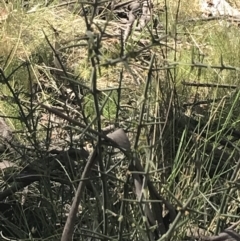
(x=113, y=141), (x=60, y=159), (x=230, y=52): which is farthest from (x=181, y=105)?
(x=230, y=52)

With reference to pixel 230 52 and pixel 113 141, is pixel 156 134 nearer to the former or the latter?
pixel 113 141

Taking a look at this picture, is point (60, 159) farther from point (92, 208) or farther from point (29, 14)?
point (29, 14)

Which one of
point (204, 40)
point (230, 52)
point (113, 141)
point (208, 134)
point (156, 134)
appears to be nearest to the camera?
point (113, 141)

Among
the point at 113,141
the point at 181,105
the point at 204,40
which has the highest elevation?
the point at 113,141

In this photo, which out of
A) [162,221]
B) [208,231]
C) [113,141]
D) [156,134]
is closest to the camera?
[113,141]

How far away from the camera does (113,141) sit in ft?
4.56

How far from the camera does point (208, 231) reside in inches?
71.6

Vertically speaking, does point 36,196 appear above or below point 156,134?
below

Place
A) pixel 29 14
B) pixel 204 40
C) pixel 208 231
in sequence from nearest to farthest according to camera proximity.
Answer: pixel 208 231 → pixel 204 40 → pixel 29 14

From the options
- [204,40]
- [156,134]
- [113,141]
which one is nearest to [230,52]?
[204,40]

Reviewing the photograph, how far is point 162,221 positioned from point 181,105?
24.5 inches

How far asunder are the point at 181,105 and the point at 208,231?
54 centimetres

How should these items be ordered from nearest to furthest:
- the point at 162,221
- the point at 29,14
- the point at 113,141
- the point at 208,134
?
the point at 113,141
the point at 162,221
the point at 208,134
the point at 29,14

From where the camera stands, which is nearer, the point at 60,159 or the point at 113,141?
the point at 113,141
